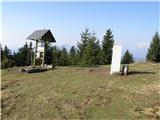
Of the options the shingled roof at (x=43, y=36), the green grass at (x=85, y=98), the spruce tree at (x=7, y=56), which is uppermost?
the shingled roof at (x=43, y=36)

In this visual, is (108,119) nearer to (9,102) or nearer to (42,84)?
(9,102)

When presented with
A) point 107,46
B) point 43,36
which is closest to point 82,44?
point 107,46

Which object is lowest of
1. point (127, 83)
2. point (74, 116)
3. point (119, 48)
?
point (74, 116)

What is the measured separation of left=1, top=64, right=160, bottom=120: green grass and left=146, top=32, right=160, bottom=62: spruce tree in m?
35.7

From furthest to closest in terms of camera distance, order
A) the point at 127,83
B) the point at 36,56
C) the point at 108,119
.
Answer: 1. the point at 36,56
2. the point at 127,83
3. the point at 108,119

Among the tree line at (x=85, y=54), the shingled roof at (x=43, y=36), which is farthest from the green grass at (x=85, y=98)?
the tree line at (x=85, y=54)

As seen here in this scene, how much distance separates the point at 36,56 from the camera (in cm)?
2584

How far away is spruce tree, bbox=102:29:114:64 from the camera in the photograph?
5304cm

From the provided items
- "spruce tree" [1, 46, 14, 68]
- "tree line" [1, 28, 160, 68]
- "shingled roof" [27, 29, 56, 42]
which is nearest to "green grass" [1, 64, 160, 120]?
"shingled roof" [27, 29, 56, 42]

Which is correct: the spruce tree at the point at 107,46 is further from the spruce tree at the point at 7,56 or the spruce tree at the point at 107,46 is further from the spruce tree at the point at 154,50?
the spruce tree at the point at 7,56

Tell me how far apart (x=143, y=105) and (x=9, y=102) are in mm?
6881

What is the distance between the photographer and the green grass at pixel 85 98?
1107cm

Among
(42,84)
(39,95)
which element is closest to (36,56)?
(42,84)

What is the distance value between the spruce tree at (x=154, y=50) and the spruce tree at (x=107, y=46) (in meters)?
7.95
